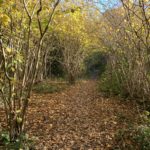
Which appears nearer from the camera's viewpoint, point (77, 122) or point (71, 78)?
point (77, 122)

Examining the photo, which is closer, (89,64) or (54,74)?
(54,74)

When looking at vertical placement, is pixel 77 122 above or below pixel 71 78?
below

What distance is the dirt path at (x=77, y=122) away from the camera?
619 cm

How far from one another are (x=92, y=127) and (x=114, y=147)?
155 centimetres

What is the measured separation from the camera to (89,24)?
17500 millimetres

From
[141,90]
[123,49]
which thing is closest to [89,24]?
[123,49]

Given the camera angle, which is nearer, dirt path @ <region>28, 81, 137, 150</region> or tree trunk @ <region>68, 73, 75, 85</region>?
dirt path @ <region>28, 81, 137, 150</region>

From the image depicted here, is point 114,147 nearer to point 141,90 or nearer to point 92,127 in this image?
point 92,127

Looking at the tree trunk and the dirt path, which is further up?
the tree trunk

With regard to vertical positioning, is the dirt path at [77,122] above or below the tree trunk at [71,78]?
below

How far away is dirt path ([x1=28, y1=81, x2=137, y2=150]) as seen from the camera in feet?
20.3

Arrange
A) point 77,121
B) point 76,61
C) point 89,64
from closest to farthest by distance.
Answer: point 77,121 < point 76,61 < point 89,64

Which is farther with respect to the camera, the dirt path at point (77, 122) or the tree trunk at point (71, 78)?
the tree trunk at point (71, 78)

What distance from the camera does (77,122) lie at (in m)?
7.89
